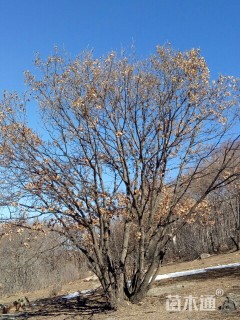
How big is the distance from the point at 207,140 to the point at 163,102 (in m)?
1.62

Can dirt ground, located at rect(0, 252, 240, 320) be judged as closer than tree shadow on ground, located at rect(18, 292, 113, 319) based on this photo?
Yes

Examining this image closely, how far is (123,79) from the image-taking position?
1056 cm

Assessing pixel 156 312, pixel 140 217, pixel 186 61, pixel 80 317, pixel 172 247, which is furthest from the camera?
pixel 172 247

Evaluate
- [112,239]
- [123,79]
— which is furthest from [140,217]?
[123,79]

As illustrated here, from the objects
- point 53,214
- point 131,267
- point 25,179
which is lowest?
point 131,267

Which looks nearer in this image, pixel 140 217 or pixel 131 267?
pixel 140 217

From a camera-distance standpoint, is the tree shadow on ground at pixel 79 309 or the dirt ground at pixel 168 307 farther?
the tree shadow on ground at pixel 79 309

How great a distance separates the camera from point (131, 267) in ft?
35.4

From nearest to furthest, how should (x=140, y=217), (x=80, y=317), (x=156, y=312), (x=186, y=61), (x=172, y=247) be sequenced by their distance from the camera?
1. (x=156, y=312)
2. (x=80, y=317)
3. (x=140, y=217)
4. (x=186, y=61)
5. (x=172, y=247)

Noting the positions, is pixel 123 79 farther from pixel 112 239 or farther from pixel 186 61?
pixel 112 239

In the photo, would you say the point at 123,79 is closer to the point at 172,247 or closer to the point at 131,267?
the point at 131,267

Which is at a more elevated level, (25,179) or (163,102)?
(163,102)

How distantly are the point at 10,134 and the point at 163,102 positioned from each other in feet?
13.1

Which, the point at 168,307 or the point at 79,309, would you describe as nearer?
the point at 168,307
